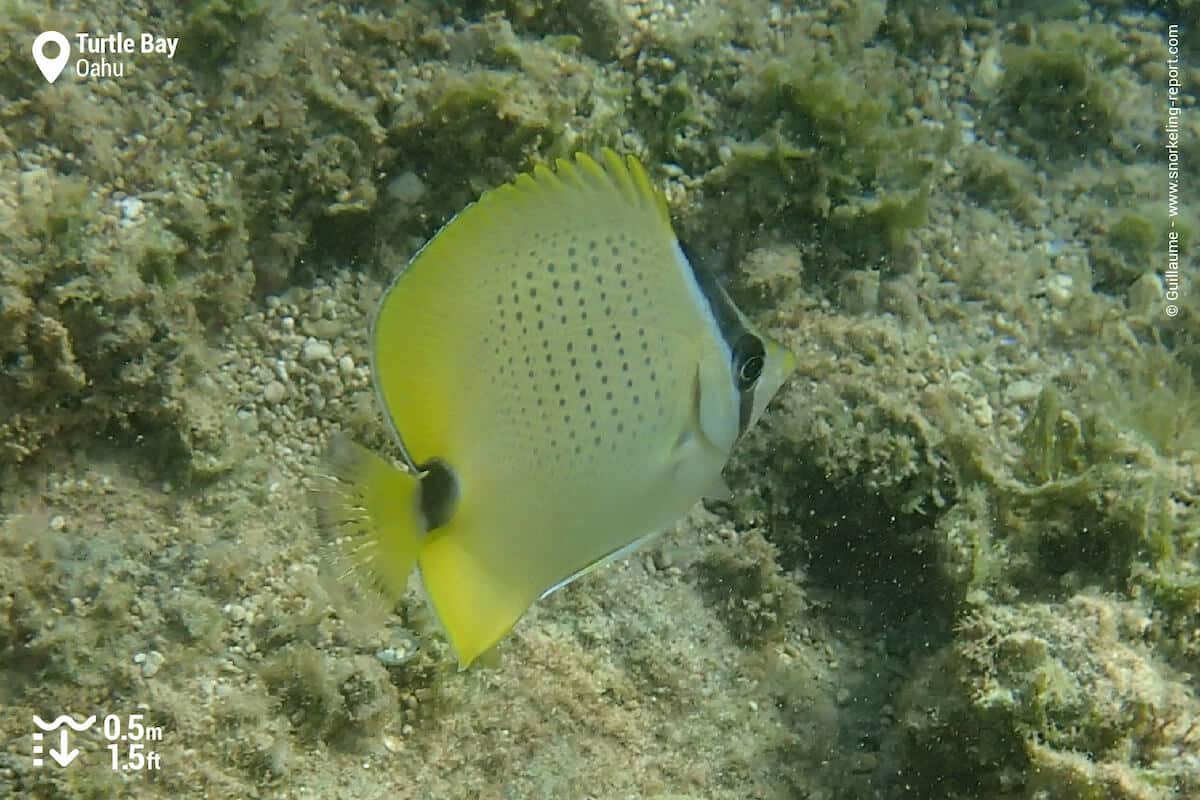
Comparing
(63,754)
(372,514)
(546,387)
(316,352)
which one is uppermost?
(546,387)

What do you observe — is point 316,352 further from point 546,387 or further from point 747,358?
point 747,358

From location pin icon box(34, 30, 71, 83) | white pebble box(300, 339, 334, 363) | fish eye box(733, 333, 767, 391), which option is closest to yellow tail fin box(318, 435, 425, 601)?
fish eye box(733, 333, 767, 391)

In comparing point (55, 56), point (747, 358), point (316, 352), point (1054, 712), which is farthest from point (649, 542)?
point (55, 56)

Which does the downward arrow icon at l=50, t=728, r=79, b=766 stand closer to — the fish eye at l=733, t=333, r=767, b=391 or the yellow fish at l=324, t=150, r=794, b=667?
the yellow fish at l=324, t=150, r=794, b=667

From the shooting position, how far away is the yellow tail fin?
1545 mm

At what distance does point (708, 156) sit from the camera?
3.49 meters

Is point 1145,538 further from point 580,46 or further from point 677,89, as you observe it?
point 580,46

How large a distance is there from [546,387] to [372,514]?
0.40 m

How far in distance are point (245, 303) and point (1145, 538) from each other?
3.13 metres

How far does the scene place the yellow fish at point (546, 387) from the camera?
1502mm

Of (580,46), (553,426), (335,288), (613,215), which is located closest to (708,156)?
(580,46)

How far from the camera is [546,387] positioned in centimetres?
151

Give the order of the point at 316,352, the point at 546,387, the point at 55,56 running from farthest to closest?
the point at 316,352, the point at 55,56, the point at 546,387

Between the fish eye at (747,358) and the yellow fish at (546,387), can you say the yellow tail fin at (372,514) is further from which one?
the fish eye at (747,358)
